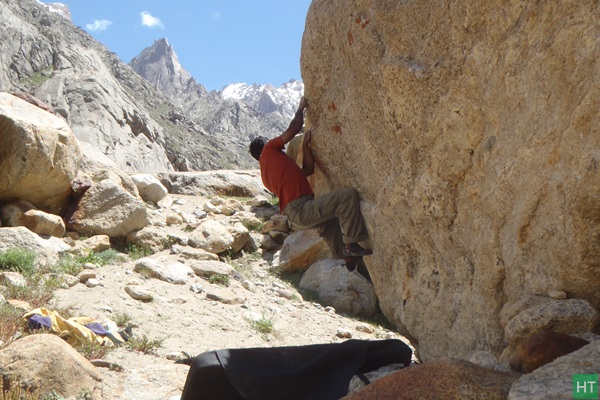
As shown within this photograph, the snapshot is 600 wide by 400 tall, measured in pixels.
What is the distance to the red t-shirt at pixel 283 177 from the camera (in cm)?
620

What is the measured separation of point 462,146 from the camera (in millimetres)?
4102

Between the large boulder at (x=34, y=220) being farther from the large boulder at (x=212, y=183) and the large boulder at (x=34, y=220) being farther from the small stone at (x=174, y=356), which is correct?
the large boulder at (x=212, y=183)

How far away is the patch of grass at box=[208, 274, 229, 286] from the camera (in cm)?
907

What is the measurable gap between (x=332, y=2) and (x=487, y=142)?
2.58 metres

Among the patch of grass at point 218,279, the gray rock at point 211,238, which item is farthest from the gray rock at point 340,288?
the gray rock at point 211,238

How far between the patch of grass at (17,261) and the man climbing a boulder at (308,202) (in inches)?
140

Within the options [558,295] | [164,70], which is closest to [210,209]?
[558,295]

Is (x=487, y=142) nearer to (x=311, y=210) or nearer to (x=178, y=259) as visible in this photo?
(x=311, y=210)

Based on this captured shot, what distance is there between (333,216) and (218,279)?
3.88 m

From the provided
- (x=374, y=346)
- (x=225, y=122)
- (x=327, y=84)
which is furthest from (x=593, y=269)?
(x=225, y=122)

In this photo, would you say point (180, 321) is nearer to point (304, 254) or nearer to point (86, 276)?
point (86, 276)

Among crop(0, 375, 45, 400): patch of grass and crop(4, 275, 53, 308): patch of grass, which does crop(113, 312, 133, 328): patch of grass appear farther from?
crop(0, 375, 45, 400): patch of grass

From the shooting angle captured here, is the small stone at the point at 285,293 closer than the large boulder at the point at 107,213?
Yes

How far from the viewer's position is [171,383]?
5031mm
